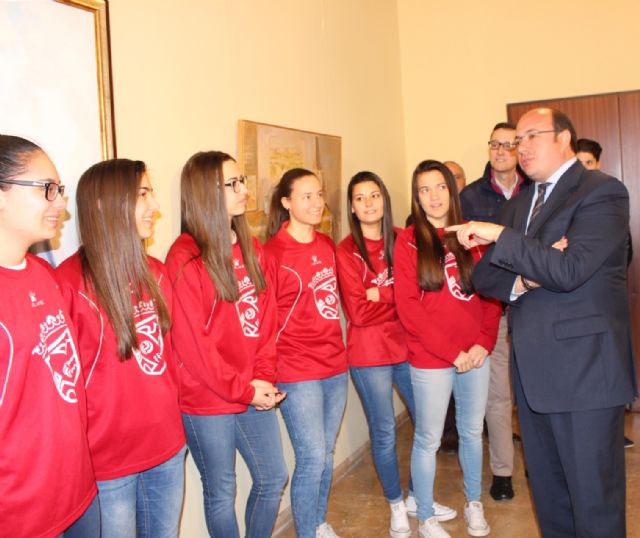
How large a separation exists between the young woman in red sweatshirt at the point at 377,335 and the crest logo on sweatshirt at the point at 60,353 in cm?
166

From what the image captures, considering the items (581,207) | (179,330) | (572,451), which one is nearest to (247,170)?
(179,330)

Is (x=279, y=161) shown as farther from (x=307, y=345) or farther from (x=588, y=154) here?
(x=588, y=154)

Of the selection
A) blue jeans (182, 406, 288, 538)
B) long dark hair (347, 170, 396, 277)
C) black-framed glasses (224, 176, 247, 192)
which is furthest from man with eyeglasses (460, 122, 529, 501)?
black-framed glasses (224, 176, 247, 192)

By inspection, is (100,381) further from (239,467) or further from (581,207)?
(581,207)

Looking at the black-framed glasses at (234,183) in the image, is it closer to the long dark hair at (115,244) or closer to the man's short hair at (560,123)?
the long dark hair at (115,244)

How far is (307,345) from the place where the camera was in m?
2.86

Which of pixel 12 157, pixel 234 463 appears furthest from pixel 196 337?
pixel 12 157

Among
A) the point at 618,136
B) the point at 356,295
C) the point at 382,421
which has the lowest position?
the point at 382,421

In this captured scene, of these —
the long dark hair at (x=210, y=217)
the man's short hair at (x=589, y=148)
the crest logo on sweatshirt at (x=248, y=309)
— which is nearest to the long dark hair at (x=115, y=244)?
the long dark hair at (x=210, y=217)

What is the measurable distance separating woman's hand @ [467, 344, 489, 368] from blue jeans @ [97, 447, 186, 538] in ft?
4.54

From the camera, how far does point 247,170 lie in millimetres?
3078

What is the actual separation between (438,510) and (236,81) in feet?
7.64

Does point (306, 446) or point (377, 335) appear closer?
point (306, 446)

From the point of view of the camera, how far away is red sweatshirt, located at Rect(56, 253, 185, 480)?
1.87m
